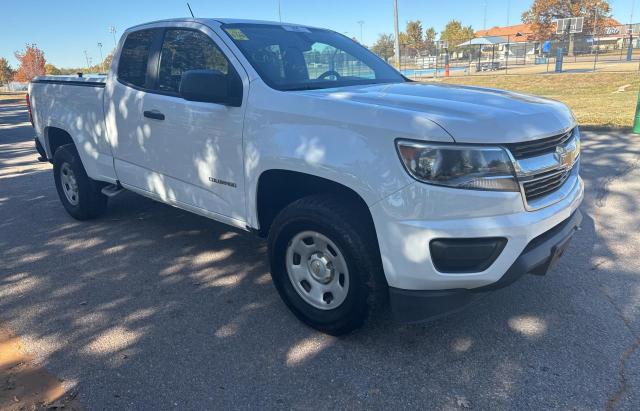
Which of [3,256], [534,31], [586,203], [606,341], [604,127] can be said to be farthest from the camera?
[534,31]

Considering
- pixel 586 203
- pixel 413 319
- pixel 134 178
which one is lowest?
pixel 586 203

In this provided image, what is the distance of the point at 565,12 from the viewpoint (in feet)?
206

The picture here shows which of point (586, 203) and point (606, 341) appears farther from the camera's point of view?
point (586, 203)

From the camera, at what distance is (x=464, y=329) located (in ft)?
10.2

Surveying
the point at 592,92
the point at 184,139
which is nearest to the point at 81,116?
the point at 184,139

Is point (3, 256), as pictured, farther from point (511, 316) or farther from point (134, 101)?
point (511, 316)

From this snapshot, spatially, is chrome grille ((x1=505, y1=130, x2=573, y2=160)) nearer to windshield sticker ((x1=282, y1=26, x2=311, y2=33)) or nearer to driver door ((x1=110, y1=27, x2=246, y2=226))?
driver door ((x1=110, y1=27, x2=246, y2=226))

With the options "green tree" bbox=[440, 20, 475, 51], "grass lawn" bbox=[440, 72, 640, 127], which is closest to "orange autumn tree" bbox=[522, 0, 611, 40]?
"green tree" bbox=[440, 20, 475, 51]

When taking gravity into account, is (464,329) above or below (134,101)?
below

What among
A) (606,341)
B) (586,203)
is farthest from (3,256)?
(586,203)

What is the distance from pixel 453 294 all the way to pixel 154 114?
8.77 feet

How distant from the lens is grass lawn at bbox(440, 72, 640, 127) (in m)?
10.5

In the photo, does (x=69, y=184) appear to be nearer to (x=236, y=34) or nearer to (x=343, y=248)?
(x=236, y=34)

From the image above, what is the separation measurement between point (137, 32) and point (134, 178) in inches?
51.0
